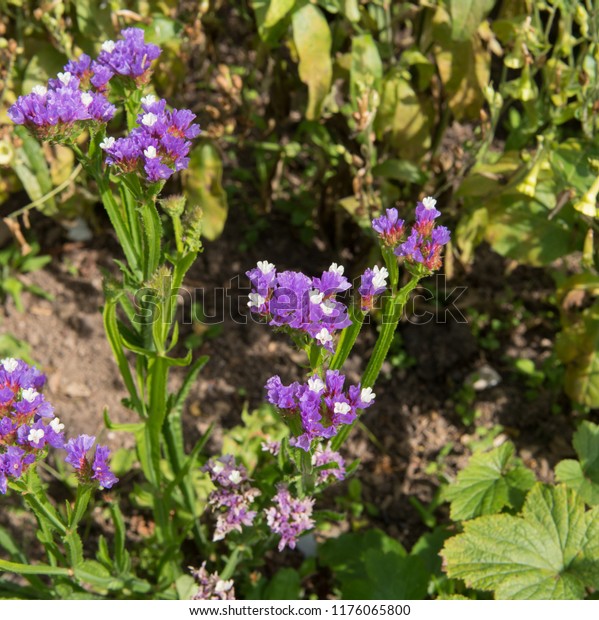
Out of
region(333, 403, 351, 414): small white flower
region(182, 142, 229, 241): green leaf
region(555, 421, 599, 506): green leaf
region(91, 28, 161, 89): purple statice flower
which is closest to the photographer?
region(333, 403, 351, 414): small white flower

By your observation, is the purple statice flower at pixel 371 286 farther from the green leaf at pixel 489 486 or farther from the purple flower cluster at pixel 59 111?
the green leaf at pixel 489 486

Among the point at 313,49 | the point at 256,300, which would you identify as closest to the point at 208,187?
the point at 313,49

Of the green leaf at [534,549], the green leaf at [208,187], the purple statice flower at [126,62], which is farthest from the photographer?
the green leaf at [208,187]

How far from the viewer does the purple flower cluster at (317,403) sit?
48.4 inches

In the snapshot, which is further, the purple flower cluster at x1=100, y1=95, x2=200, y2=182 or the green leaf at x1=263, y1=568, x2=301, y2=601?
the green leaf at x1=263, y1=568, x2=301, y2=601

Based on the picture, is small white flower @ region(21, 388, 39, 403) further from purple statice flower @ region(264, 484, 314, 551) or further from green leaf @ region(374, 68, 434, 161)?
green leaf @ region(374, 68, 434, 161)

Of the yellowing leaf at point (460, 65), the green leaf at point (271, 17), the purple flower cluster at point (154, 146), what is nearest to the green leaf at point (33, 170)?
the green leaf at point (271, 17)

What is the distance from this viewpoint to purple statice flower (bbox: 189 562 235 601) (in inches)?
65.0

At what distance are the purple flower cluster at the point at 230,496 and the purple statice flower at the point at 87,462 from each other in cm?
35

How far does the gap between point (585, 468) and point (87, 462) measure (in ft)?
4.01

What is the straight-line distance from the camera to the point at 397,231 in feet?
4.30

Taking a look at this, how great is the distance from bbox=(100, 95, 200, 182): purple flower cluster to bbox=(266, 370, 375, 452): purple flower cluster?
0.40m

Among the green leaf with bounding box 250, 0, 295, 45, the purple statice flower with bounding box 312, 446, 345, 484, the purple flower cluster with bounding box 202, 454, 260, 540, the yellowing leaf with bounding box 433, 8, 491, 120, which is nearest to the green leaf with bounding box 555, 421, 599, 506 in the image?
the purple statice flower with bounding box 312, 446, 345, 484
